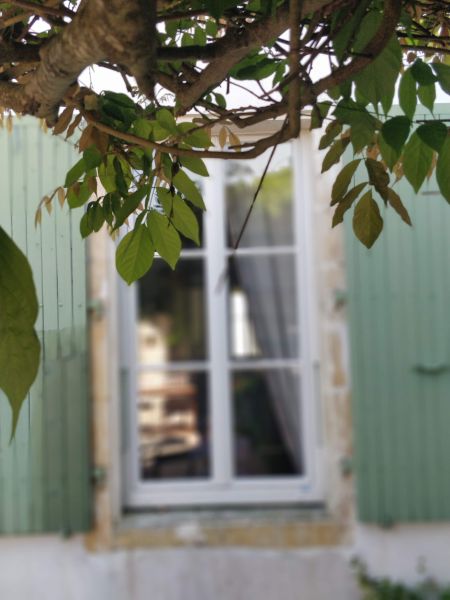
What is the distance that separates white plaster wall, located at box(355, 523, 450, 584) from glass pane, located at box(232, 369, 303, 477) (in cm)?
55

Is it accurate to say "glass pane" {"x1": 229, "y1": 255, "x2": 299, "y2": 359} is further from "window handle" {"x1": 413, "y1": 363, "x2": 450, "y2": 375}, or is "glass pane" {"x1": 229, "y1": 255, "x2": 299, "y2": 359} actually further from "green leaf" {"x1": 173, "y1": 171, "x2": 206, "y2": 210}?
"green leaf" {"x1": 173, "y1": 171, "x2": 206, "y2": 210}

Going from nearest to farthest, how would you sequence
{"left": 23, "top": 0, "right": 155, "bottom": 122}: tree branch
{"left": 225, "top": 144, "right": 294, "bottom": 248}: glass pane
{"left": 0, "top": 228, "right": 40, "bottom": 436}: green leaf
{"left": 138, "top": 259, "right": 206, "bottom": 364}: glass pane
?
{"left": 0, "top": 228, "right": 40, "bottom": 436}: green leaf
{"left": 23, "top": 0, "right": 155, "bottom": 122}: tree branch
{"left": 225, "top": 144, "right": 294, "bottom": 248}: glass pane
{"left": 138, "top": 259, "right": 206, "bottom": 364}: glass pane

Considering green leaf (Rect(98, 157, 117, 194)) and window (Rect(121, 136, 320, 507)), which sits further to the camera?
window (Rect(121, 136, 320, 507))

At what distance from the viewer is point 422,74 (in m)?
1.04

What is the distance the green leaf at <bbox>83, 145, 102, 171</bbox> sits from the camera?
1078 mm

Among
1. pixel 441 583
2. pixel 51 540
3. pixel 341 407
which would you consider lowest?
pixel 441 583

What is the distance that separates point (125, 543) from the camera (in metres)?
3.25

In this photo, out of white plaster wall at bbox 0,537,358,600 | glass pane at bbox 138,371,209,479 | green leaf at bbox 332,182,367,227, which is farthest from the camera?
glass pane at bbox 138,371,209,479

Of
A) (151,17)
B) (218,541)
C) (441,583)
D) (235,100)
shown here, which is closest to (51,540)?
(218,541)

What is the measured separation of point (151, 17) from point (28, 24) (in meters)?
0.39

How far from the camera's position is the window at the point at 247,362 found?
3498 millimetres

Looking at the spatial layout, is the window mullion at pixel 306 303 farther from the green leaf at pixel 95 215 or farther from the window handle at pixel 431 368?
the green leaf at pixel 95 215

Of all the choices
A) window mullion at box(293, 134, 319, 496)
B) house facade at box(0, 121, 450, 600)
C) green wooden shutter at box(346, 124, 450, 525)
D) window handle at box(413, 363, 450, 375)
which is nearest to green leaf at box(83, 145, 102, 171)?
house facade at box(0, 121, 450, 600)

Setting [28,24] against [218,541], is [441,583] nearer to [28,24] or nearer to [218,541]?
[218,541]
